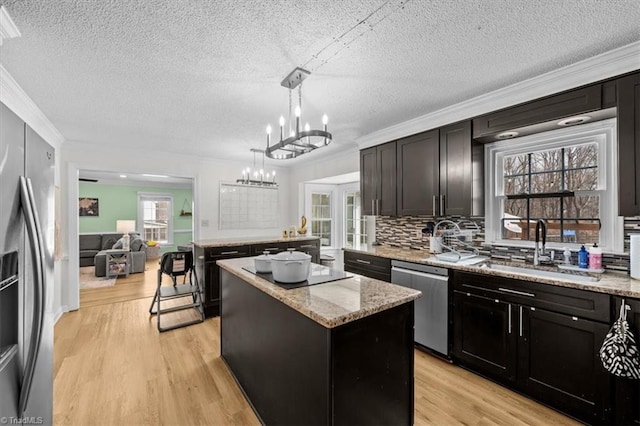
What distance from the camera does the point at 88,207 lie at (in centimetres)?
784

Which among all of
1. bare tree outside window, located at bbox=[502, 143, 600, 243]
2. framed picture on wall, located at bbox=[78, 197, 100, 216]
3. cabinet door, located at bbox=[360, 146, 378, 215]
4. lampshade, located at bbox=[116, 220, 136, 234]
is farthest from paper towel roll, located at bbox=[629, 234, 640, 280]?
framed picture on wall, located at bbox=[78, 197, 100, 216]

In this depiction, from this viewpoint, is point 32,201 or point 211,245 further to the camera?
point 211,245

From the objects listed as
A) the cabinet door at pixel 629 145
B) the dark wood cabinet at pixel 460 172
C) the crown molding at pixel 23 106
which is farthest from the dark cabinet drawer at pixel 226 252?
the cabinet door at pixel 629 145

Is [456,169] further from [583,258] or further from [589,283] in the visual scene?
[589,283]

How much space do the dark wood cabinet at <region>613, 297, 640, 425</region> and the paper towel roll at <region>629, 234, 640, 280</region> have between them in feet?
1.23

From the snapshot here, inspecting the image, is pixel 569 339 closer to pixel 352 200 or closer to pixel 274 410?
pixel 274 410

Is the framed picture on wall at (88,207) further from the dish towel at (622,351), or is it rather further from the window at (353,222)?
the dish towel at (622,351)

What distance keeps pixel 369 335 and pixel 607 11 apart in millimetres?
2069

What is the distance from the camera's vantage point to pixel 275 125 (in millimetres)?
3270

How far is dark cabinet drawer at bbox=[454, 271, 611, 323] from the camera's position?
175cm

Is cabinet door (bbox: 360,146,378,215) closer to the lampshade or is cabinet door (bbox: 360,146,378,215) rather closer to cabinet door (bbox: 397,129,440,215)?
cabinet door (bbox: 397,129,440,215)

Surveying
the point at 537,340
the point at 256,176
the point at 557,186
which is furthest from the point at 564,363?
the point at 256,176

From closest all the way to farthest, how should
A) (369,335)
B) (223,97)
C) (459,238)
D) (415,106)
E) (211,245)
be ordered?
(369,335) < (223,97) < (415,106) < (459,238) < (211,245)

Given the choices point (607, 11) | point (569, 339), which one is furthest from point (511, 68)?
point (569, 339)
